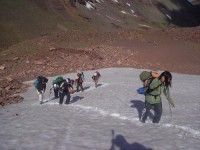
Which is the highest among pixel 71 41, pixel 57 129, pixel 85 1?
pixel 85 1

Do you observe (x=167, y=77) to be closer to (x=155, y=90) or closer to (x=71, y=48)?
(x=155, y=90)

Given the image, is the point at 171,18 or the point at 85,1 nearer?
the point at 85,1

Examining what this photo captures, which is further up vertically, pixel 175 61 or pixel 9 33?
pixel 9 33

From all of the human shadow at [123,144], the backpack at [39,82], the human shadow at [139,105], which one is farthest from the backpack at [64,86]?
the human shadow at [123,144]

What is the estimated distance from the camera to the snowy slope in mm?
12023

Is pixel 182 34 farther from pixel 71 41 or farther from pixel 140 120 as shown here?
pixel 140 120

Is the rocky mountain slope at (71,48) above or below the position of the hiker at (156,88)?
above

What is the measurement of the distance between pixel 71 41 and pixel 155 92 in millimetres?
32691

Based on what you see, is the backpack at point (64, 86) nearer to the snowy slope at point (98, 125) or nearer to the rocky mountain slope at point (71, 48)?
the snowy slope at point (98, 125)

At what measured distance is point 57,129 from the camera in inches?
551

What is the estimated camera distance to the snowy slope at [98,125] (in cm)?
1202

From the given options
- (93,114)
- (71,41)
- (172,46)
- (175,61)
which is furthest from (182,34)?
(93,114)

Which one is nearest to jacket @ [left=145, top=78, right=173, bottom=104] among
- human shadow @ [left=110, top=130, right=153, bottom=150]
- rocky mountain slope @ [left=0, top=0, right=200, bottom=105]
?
human shadow @ [left=110, top=130, right=153, bottom=150]

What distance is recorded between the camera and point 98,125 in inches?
576
